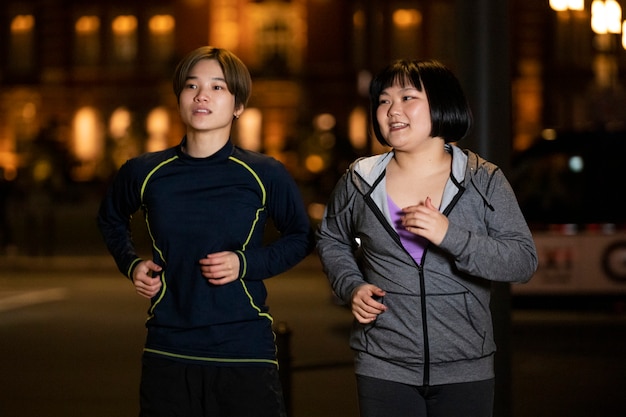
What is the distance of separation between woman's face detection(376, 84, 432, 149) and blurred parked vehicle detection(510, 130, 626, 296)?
9.74 meters

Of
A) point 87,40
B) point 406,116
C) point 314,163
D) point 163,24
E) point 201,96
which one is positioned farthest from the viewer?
point 87,40

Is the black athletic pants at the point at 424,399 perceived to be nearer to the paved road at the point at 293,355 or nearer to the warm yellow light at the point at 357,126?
the paved road at the point at 293,355

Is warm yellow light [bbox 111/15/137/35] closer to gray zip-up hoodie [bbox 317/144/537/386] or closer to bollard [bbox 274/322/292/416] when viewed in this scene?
bollard [bbox 274/322/292/416]

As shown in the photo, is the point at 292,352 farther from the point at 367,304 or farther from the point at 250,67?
the point at 250,67

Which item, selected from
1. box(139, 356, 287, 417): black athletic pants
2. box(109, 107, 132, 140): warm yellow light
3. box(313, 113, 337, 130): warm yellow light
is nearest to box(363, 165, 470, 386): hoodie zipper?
box(139, 356, 287, 417): black athletic pants

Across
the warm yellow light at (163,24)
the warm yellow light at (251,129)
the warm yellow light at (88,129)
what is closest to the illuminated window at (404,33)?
the warm yellow light at (251,129)

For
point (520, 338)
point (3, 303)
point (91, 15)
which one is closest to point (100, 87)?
point (91, 15)

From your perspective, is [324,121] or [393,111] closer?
[393,111]

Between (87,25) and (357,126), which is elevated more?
(87,25)

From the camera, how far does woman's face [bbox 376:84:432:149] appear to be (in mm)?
4012

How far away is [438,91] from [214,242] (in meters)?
0.95

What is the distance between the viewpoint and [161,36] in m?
61.2

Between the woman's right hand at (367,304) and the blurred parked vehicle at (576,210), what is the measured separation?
986cm

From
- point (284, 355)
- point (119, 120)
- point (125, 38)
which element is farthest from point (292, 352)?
point (125, 38)
